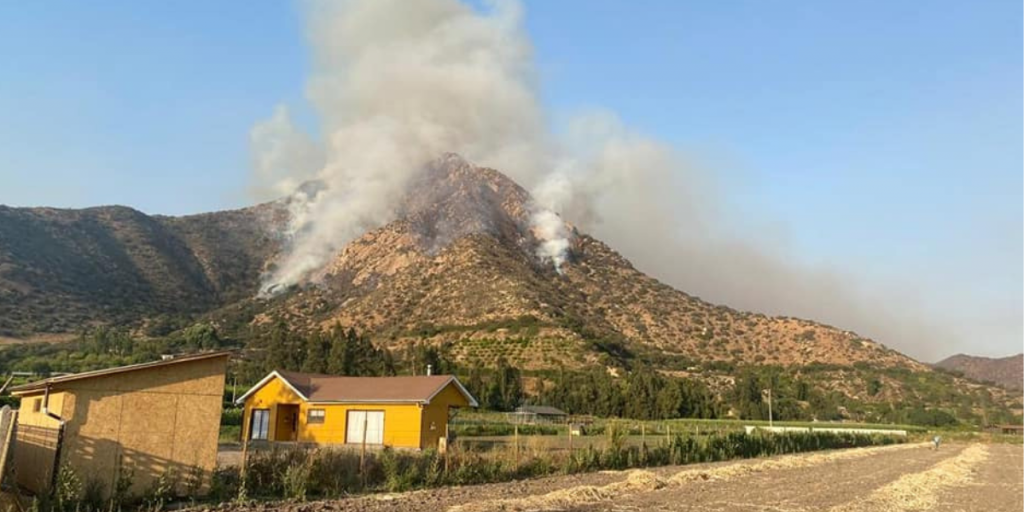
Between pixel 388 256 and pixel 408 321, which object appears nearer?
pixel 408 321

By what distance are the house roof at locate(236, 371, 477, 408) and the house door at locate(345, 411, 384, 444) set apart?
0.66 metres

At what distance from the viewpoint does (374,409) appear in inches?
1271

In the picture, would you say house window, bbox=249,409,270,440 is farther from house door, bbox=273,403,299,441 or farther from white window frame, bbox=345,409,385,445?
white window frame, bbox=345,409,385,445

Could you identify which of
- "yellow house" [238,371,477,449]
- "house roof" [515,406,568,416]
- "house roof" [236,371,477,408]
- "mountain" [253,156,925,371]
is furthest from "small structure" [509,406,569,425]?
"yellow house" [238,371,477,449]

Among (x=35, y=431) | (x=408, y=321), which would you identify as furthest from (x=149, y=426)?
(x=408, y=321)

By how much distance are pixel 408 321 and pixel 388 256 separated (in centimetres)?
2916

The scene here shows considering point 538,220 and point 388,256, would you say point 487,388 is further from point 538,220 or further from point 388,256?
point 538,220

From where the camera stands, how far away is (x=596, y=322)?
4277 inches

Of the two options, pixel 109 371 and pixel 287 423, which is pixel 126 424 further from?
Answer: pixel 287 423

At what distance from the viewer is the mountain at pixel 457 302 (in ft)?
310

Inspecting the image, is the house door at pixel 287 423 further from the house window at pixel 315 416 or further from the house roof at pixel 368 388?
the house roof at pixel 368 388

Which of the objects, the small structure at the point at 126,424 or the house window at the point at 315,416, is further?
the house window at the point at 315,416

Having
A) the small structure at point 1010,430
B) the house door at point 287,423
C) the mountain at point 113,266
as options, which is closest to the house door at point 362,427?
the house door at point 287,423

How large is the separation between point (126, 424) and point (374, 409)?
18.5m
